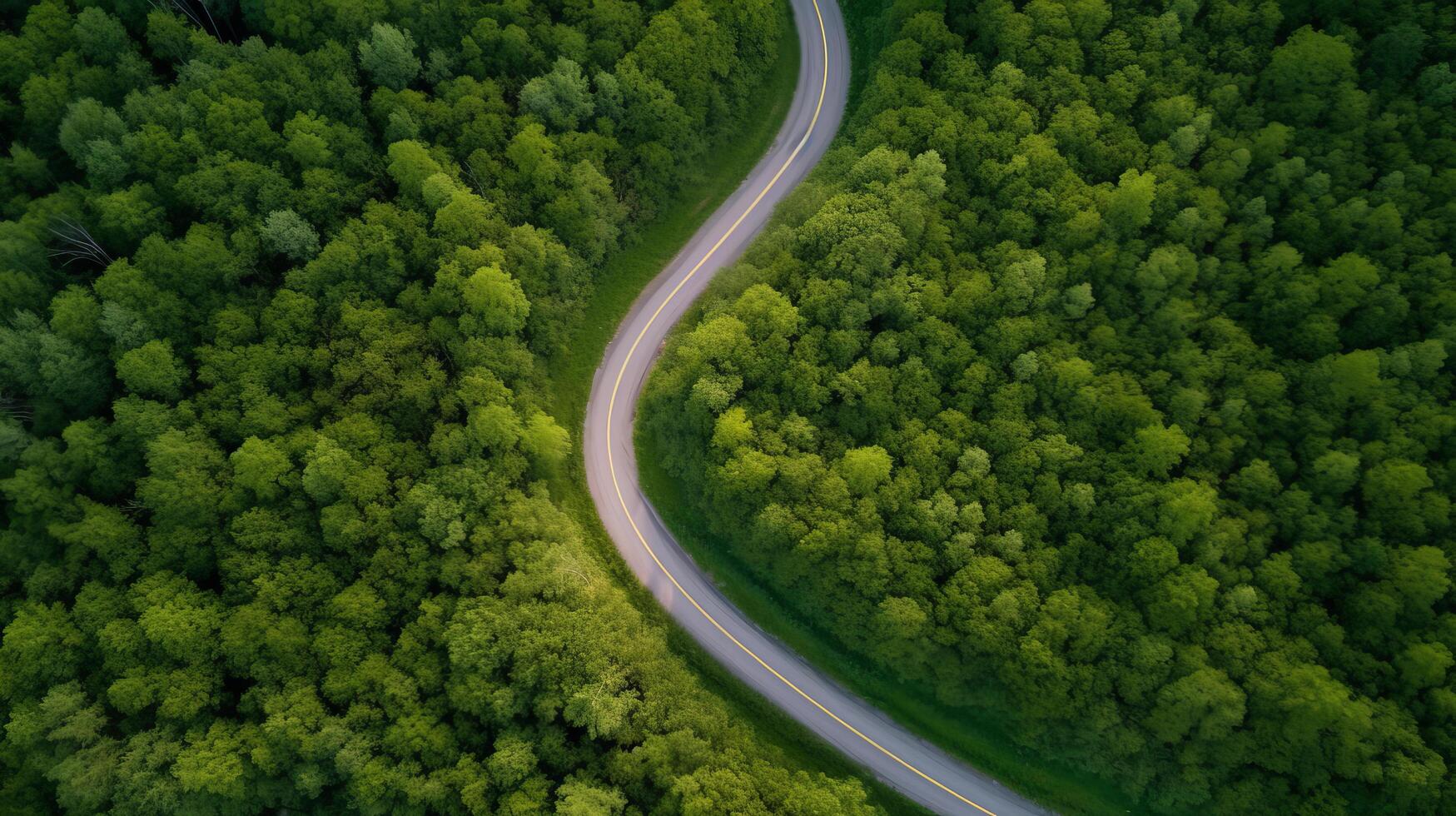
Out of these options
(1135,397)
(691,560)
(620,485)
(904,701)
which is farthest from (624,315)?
(1135,397)

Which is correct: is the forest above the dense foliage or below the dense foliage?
above

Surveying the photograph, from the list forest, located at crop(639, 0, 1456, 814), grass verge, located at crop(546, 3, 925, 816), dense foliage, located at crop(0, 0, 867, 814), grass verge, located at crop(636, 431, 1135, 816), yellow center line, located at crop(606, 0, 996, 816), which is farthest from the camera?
yellow center line, located at crop(606, 0, 996, 816)

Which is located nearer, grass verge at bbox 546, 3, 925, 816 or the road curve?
grass verge at bbox 546, 3, 925, 816

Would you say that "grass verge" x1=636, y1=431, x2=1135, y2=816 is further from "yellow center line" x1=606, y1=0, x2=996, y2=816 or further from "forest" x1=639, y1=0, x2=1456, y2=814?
"yellow center line" x1=606, y1=0, x2=996, y2=816

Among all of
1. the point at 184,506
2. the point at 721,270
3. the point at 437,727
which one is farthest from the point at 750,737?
the point at 184,506

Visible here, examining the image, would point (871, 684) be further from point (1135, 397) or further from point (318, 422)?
point (318, 422)

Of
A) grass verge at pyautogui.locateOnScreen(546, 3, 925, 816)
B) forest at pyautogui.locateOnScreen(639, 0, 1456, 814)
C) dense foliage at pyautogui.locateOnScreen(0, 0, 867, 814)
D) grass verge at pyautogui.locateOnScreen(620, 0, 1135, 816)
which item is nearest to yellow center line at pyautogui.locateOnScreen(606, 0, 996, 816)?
grass verge at pyautogui.locateOnScreen(546, 3, 925, 816)

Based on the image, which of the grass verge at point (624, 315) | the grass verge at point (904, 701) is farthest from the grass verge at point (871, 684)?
the grass verge at point (624, 315)
